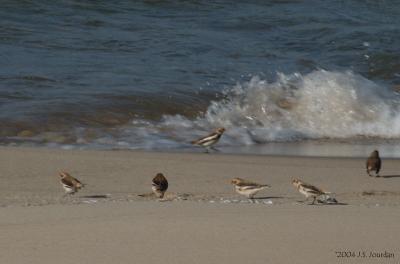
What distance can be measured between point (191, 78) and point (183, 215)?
343 inches

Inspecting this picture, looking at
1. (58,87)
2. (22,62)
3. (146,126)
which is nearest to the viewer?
(146,126)

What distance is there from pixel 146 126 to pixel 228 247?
684cm

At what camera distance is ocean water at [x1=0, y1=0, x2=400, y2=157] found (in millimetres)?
12273

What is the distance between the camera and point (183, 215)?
662 cm

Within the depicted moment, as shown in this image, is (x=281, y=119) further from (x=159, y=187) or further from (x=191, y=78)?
(x=159, y=187)

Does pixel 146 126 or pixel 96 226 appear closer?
pixel 96 226

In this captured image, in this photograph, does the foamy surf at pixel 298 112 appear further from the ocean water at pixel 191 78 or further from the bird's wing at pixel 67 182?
the bird's wing at pixel 67 182

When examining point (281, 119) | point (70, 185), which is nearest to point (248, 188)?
point (70, 185)

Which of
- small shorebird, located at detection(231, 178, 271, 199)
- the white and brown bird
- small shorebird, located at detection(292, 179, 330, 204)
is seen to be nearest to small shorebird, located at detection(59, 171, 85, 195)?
the white and brown bird

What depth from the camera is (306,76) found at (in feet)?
50.9

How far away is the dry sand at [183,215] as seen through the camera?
566 centimetres

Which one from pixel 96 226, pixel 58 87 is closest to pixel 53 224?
pixel 96 226

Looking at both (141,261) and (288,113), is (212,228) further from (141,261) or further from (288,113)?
(288,113)

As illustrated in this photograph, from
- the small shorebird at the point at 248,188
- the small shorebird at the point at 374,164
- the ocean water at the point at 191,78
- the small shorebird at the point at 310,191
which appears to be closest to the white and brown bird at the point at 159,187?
the small shorebird at the point at 248,188
